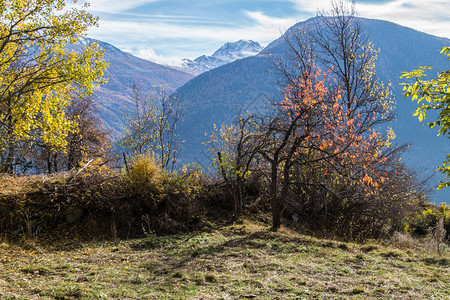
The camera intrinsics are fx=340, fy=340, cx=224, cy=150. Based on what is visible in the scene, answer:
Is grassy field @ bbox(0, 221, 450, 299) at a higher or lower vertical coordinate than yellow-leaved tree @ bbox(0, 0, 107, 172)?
lower

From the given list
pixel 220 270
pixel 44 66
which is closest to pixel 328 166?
pixel 220 270

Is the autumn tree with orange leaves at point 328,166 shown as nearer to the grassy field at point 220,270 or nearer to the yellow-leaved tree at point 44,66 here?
the grassy field at point 220,270

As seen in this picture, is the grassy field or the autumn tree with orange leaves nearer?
the grassy field

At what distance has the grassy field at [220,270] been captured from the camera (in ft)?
16.6

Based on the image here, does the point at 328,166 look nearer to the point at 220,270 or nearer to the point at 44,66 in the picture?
the point at 220,270

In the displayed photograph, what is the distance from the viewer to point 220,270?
20.6 ft

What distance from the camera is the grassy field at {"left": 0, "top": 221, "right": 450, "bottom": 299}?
506 centimetres

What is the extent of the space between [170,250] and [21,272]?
295cm

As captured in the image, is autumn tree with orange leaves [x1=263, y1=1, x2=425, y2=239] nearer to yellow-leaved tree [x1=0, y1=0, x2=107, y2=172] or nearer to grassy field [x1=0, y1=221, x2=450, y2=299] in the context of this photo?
grassy field [x1=0, y1=221, x2=450, y2=299]

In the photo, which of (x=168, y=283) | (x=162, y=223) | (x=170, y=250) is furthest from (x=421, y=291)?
(x=162, y=223)

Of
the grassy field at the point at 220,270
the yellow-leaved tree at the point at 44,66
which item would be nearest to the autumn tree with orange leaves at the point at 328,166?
the grassy field at the point at 220,270

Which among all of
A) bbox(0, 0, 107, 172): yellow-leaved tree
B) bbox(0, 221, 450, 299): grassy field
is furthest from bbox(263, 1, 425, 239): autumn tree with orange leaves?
bbox(0, 0, 107, 172): yellow-leaved tree

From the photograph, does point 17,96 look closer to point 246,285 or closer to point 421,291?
point 246,285

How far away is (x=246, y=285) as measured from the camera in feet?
17.7
